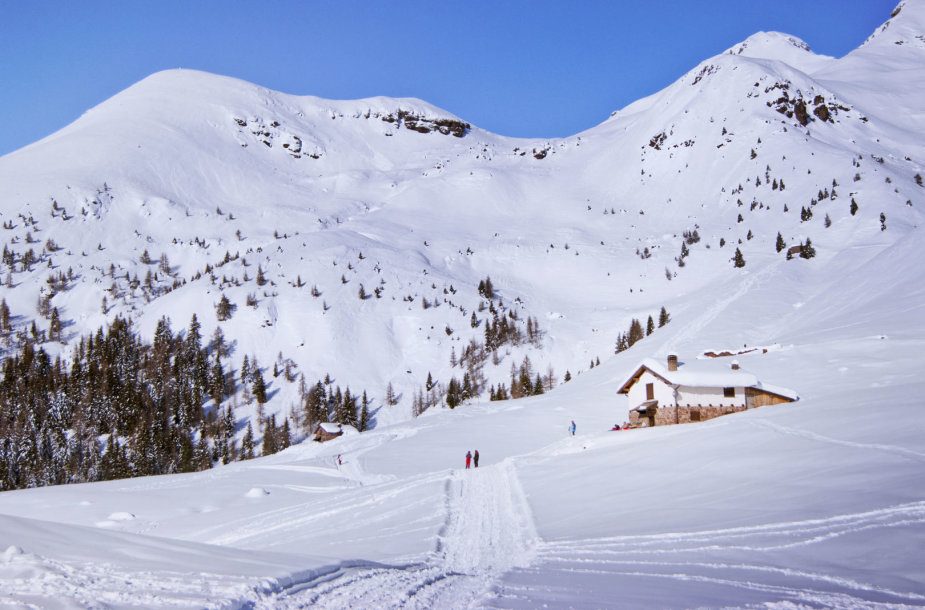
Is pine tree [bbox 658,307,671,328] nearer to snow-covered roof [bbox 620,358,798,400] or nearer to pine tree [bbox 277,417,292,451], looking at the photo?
snow-covered roof [bbox 620,358,798,400]

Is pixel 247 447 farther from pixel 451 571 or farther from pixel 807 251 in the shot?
pixel 807 251

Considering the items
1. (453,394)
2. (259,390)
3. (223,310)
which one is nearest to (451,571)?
(453,394)

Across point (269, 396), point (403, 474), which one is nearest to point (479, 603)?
point (403, 474)

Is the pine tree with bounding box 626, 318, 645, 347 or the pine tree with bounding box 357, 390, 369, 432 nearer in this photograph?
the pine tree with bounding box 357, 390, 369, 432

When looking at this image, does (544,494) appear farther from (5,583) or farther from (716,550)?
(5,583)

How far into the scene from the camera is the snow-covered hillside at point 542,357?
9.84m

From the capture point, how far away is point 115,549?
877 cm

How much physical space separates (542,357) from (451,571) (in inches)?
3699

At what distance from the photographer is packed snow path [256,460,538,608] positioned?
8766mm

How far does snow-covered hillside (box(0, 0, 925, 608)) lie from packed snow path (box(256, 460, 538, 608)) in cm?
9

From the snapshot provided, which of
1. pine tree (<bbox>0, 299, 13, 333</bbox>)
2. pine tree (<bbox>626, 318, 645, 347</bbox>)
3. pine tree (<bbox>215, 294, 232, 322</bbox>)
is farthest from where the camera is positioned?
pine tree (<bbox>0, 299, 13, 333</bbox>)

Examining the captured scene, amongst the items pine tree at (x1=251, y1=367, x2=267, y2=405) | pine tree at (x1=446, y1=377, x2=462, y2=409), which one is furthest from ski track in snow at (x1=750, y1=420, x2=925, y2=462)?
pine tree at (x1=251, y1=367, x2=267, y2=405)

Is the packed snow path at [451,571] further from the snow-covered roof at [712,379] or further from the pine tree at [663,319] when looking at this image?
the pine tree at [663,319]

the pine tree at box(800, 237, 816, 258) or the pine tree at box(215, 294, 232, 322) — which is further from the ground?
the pine tree at box(800, 237, 816, 258)
